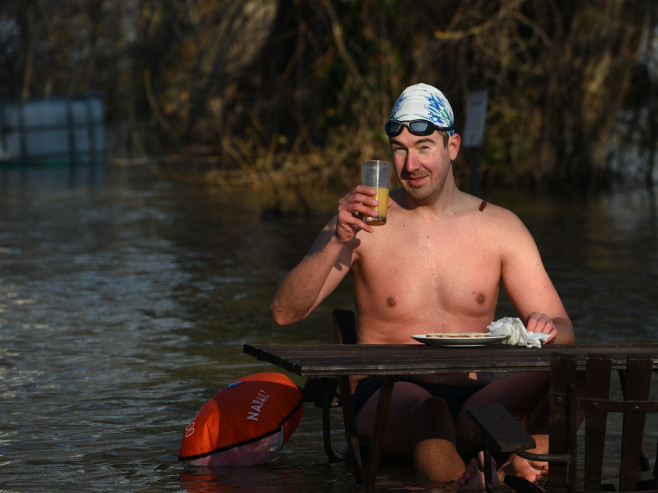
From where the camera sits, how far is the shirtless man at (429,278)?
526cm

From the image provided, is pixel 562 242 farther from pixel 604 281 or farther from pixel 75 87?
pixel 75 87

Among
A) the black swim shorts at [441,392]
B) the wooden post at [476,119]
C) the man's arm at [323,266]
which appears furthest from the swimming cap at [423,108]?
the wooden post at [476,119]

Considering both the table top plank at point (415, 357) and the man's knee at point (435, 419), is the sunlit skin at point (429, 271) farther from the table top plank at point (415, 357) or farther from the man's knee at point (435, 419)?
the table top plank at point (415, 357)

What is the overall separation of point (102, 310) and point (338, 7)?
45.3ft

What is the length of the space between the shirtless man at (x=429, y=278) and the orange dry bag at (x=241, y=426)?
39cm

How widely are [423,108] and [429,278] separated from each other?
0.68 metres

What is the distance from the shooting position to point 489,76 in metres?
22.4

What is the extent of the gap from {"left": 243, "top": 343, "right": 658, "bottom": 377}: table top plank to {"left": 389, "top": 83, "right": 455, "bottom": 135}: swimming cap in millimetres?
870

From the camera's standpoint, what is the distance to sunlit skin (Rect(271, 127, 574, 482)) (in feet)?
17.6

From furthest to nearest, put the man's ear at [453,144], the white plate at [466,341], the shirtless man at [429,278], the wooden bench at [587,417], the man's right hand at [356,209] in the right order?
the man's ear at [453,144], the shirtless man at [429,278], the white plate at [466,341], the man's right hand at [356,209], the wooden bench at [587,417]

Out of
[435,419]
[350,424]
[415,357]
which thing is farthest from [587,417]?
[350,424]

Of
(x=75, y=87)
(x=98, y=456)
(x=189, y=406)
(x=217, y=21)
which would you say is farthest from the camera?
(x=75, y=87)

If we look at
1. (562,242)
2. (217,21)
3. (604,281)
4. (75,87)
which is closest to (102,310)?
(604,281)

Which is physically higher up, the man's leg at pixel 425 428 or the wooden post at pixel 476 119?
the wooden post at pixel 476 119
